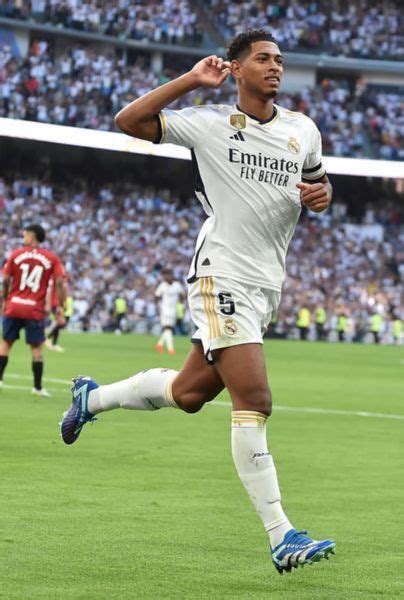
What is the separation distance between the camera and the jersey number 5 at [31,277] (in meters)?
15.4

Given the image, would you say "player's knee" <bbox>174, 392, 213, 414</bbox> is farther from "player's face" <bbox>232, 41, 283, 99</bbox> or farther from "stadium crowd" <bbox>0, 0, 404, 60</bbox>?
"stadium crowd" <bbox>0, 0, 404, 60</bbox>

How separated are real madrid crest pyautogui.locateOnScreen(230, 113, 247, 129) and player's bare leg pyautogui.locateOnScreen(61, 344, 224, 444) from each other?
3.57 ft

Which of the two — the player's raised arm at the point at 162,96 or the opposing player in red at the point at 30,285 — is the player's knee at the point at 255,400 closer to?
the player's raised arm at the point at 162,96

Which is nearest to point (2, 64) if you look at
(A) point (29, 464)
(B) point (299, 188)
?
(A) point (29, 464)

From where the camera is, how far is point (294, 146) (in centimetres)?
628

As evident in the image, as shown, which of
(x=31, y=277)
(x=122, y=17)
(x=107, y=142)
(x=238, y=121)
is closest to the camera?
(x=238, y=121)

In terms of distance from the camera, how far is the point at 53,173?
4694 centimetres

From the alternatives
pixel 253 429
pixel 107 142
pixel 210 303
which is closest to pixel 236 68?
pixel 210 303

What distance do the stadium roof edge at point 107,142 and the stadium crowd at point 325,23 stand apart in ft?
23.7

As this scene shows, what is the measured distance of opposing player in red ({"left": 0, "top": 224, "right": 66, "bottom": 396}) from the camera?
606 inches

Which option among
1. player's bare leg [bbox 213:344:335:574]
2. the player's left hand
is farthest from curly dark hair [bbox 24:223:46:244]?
player's bare leg [bbox 213:344:335:574]

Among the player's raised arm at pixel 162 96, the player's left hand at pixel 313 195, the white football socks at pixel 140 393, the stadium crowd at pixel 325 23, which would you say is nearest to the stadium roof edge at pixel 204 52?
the stadium crowd at pixel 325 23

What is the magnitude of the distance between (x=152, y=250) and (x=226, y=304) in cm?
4033

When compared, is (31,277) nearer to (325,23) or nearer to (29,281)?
(29,281)
